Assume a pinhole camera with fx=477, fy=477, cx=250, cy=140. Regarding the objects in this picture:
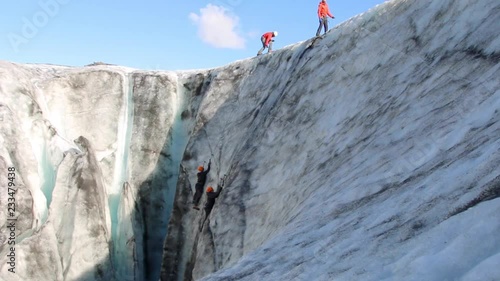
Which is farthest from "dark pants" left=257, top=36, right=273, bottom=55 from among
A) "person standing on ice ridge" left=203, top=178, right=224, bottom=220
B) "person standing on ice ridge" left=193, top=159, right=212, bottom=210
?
"person standing on ice ridge" left=203, top=178, right=224, bottom=220

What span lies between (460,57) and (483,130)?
379 centimetres

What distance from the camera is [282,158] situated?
13.2 metres

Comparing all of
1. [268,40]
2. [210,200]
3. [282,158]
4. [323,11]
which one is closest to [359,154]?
[282,158]

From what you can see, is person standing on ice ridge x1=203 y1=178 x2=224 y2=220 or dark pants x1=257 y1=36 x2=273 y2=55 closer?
person standing on ice ridge x1=203 y1=178 x2=224 y2=220

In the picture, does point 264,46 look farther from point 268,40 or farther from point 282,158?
point 282,158

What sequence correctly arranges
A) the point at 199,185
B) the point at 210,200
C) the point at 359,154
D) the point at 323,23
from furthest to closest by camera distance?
the point at 199,185 < the point at 323,23 < the point at 210,200 < the point at 359,154

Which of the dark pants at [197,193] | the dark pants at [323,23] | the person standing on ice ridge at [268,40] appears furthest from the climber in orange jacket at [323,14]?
the dark pants at [197,193]

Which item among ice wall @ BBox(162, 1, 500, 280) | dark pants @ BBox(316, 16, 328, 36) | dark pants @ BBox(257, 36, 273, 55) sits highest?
dark pants @ BBox(257, 36, 273, 55)

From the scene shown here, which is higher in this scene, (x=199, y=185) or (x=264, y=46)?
(x=264, y=46)

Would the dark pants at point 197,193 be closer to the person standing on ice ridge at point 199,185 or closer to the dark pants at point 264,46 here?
the person standing on ice ridge at point 199,185

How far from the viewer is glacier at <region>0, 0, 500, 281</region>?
4.46 meters

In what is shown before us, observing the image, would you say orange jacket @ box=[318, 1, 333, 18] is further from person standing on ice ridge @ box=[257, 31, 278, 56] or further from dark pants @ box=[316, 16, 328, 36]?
person standing on ice ridge @ box=[257, 31, 278, 56]

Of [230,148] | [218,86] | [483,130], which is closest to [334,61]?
[230,148]

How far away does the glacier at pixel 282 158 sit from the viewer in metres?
4.46
